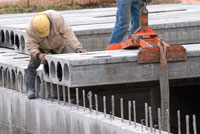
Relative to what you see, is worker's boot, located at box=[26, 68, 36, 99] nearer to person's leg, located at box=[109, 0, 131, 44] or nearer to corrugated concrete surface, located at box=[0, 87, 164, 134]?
corrugated concrete surface, located at box=[0, 87, 164, 134]

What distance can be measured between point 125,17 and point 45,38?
1.47 m

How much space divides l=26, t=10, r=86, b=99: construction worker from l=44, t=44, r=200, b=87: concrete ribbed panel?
565 millimetres

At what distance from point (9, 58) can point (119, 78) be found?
3.60 m

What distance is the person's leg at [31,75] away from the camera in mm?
8855

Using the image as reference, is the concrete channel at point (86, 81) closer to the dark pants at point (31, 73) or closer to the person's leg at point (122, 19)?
the dark pants at point (31, 73)

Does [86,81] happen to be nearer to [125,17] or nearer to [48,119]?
[48,119]

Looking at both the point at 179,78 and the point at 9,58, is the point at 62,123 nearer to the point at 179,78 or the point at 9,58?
the point at 179,78

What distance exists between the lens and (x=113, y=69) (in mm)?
7777

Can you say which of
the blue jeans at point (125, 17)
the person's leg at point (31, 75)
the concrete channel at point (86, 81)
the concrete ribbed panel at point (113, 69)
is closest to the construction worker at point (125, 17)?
the blue jeans at point (125, 17)

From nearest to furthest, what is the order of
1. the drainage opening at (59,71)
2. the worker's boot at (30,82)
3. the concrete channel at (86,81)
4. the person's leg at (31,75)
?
the concrete channel at (86,81), the drainage opening at (59,71), the person's leg at (31,75), the worker's boot at (30,82)

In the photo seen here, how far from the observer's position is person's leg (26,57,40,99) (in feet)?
29.1

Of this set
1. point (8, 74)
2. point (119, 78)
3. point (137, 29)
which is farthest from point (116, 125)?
point (8, 74)

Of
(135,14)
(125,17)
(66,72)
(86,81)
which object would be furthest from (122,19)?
(86,81)

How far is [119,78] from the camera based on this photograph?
307 inches
